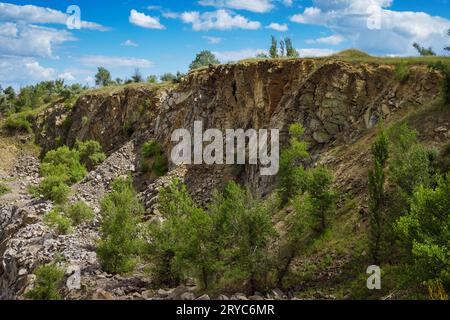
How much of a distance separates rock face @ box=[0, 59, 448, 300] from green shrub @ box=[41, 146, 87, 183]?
312 centimetres

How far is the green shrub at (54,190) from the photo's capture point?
114 ft

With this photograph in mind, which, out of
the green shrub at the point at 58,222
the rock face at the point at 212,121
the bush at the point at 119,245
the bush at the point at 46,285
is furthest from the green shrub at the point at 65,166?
the bush at the point at 46,285

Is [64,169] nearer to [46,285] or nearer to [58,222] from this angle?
[58,222]

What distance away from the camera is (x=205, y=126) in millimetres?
36312

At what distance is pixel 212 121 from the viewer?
36.0m

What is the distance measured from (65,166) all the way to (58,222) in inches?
580

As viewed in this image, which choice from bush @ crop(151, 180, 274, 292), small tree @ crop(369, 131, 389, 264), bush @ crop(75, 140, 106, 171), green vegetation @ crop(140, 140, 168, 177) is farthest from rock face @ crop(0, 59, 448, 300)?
small tree @ crop(369, 131, 389, 264)

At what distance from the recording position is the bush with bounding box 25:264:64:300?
18.9 m

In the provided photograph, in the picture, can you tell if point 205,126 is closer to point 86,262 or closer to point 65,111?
point 86,262
